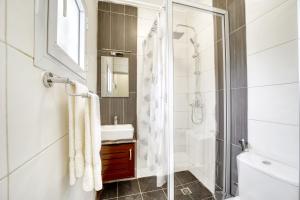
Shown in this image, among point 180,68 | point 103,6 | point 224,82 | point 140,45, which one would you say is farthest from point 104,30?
point 224,82

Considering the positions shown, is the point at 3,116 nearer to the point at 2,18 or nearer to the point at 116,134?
the point at 2,18

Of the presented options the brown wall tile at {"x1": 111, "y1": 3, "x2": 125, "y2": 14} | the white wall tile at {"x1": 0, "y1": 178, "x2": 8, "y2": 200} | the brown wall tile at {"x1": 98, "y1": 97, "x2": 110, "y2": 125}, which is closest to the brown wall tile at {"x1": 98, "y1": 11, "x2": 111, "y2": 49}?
the brown wall tile at {"x1": 111, "y1": 3, "x2": 125, "y2": 14}

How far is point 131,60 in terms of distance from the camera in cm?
221

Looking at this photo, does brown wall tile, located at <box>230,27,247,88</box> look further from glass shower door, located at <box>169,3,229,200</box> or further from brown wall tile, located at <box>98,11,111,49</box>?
brown wall tile, located at <box>98,11,111,49</box>

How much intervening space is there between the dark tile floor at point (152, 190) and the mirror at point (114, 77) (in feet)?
4.30

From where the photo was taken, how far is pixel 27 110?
1.20 ft

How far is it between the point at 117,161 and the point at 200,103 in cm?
127

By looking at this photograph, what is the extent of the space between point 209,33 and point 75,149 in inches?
64.8

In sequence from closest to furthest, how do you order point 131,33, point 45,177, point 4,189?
point 4,189 → point 45,177 → point 131,33

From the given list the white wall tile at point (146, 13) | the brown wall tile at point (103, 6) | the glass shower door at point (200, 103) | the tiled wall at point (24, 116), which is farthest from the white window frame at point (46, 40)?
the white wall tile at point (146, 13)

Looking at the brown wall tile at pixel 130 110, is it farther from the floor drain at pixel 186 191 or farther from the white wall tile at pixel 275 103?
the white wall tile at pixel 275 103

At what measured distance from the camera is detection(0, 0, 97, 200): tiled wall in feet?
0.94

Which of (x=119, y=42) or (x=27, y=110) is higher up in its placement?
(x=119, y=42)

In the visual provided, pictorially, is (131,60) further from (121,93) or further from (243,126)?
(243,126)
